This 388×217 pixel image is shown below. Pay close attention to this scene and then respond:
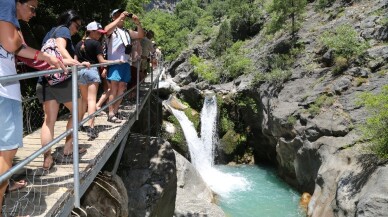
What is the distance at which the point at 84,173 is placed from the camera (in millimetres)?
3877

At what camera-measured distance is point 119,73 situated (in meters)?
6.43

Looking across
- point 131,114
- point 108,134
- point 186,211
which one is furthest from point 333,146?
point 108,134

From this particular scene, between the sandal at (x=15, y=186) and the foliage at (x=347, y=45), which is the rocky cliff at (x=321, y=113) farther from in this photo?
the sandal at (x=15, y=186)

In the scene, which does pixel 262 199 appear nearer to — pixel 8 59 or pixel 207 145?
pixel 207 145

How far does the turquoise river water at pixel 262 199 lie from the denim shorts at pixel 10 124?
10473 mm

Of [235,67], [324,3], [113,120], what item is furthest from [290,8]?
[113,120]

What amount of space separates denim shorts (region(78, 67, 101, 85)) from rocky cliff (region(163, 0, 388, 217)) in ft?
19.8

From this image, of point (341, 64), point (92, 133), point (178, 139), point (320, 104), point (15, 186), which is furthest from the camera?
point (178, 139)

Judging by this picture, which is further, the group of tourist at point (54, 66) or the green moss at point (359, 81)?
the green moss at point (359, 81)

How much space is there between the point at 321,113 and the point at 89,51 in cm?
946

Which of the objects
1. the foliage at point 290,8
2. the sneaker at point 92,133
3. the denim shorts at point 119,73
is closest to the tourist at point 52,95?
the sneaker at point 92,133

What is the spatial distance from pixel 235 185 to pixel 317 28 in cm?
1078

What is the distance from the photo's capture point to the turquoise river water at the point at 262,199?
12.6m

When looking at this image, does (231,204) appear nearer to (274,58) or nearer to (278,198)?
(278,198)
